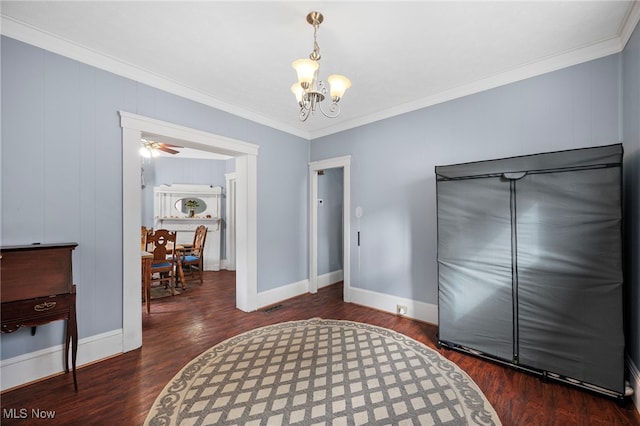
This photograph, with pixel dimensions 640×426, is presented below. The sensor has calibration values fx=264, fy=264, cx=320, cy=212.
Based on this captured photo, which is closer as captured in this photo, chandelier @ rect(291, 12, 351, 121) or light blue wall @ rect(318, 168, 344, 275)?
chandelier @ rect(291, 12, 351, 121)

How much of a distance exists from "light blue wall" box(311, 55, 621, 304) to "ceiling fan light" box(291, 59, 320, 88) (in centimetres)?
205

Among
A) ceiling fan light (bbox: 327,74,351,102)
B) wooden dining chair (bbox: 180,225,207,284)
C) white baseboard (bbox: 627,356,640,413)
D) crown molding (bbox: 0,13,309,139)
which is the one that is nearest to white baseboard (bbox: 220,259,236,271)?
wooden dining chair (bbox: 180,225,207,284)

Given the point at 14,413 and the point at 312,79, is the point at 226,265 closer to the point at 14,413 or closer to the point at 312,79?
the point at 14,413

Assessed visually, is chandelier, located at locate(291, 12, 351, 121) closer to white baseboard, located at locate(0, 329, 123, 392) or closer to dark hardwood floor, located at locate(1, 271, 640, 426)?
dark hardwood floor, located at locate(1, 271, 640, 426)

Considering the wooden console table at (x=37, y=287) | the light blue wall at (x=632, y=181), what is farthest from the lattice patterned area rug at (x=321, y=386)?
the light blue wall at (x=632, y=181)

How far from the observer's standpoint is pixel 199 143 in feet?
10.5

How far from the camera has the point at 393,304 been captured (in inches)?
142

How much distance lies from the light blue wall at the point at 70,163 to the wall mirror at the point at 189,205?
4.17m

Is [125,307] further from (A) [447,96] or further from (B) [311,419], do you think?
(A) [447,96]

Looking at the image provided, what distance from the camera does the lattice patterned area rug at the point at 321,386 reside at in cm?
173

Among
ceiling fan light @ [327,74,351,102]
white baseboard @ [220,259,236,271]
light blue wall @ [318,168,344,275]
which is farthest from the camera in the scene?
white baseboard @ [220,259,236,271]

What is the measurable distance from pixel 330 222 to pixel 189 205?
388cm

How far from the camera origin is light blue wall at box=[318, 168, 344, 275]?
5.10 metres

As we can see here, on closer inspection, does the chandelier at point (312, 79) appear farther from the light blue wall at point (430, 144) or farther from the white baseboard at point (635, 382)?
the white baseboard at point (635, 382)
